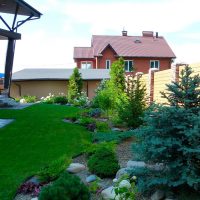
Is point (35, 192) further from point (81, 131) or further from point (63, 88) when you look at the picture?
point (63, 88)

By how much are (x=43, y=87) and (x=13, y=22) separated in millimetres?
13439

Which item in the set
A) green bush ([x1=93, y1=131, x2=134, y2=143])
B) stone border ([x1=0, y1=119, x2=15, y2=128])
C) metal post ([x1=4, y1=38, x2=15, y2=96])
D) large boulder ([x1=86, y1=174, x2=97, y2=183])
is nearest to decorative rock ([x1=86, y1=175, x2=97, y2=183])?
large boulder ([x1=86, y1=174, x2=97, y2=183])

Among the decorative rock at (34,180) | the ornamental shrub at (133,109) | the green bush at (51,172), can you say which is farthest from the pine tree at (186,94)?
the ornamental shrub at (133,109)

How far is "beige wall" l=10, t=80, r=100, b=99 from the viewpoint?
2842 cm

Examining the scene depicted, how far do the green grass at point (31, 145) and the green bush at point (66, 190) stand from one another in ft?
3.44

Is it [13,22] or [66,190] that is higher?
[13,22]

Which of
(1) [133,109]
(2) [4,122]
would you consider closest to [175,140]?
(1) [133,109]

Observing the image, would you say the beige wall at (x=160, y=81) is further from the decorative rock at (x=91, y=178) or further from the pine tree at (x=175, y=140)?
the pine tree at (x=175, y=140)

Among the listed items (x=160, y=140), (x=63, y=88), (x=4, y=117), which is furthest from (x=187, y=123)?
(x=63, y=88)

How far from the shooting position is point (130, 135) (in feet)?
28.5

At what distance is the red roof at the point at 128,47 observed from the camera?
38.8 metres

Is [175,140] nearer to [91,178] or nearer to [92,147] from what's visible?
→ [91,178]

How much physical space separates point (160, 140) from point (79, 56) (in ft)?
114

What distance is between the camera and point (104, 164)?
5.80 meters
